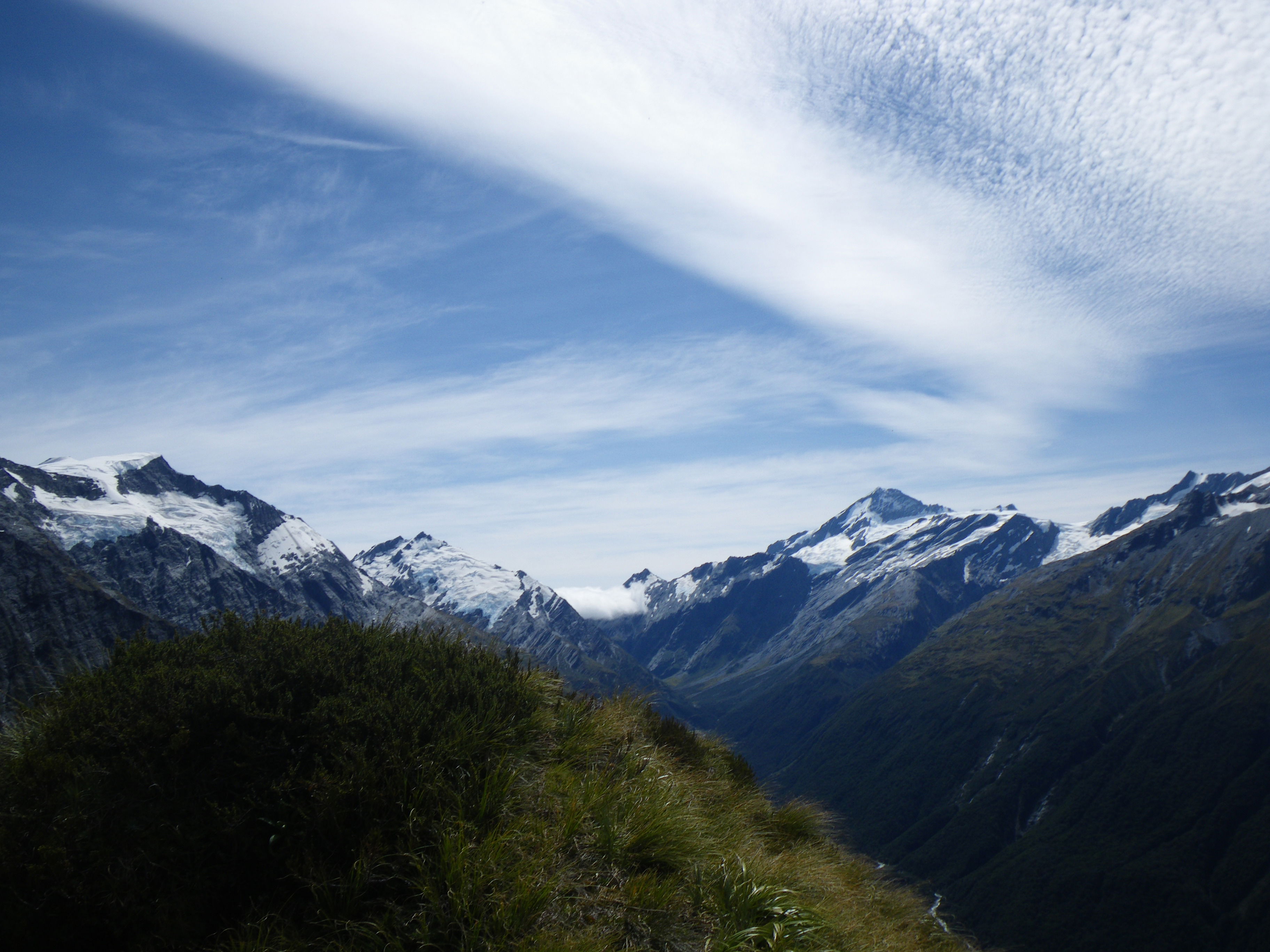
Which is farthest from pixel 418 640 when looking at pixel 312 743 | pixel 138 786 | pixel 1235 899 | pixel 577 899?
pixel 1235 899

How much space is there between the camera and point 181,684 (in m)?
7.86

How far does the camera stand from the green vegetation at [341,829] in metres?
6.33

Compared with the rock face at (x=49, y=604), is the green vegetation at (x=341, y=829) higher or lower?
higher

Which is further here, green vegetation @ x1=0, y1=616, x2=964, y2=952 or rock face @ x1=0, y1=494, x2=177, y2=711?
rock face @ x1=0, y1=494, x2=177, y2=711

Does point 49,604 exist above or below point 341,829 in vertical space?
below

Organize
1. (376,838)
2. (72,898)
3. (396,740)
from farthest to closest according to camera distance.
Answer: (396,740) < (376,838) < (72,898)

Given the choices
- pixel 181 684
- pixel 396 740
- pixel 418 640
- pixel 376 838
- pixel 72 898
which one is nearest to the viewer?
pixel 72 898

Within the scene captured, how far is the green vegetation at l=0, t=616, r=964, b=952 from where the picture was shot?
20.8 feet

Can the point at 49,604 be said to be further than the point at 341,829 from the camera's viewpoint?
Yes

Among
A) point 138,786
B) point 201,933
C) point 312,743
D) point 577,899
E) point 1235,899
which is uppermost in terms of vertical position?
point 312,743

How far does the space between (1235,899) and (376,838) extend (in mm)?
262292

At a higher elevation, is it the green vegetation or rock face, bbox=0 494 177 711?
the green vegetation

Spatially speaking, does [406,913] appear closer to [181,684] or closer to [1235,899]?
[181,684]

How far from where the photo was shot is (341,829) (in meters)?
6.88
